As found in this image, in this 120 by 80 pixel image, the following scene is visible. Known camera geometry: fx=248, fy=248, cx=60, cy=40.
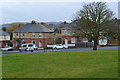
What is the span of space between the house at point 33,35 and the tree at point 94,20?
100 feet

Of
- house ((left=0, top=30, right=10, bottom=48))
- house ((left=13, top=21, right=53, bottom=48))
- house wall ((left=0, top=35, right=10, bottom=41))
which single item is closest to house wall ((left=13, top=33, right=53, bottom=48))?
house ((left=13, top=21, right=53, bottom=48))

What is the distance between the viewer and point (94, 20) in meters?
42.5

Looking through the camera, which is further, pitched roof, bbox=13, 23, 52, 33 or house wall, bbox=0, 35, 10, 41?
house wall, bbox=0, 35, 10, 41

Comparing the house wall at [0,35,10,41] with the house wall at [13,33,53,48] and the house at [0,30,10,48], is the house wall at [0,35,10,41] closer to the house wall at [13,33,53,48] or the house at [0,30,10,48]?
the house at [0,30,10,48]

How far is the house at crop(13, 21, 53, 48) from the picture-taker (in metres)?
73.3

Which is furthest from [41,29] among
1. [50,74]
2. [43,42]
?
[50,74]

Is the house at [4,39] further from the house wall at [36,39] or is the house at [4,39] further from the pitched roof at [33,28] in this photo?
the pitched roof at [33,28]

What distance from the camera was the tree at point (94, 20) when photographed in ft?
137

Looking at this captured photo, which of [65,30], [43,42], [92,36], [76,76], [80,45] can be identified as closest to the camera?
[76,76]

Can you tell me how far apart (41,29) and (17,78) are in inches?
2466

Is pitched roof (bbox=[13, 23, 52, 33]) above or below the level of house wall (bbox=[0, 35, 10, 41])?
above

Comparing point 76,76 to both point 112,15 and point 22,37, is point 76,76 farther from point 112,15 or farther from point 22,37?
point 22,37

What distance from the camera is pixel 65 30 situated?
267ft

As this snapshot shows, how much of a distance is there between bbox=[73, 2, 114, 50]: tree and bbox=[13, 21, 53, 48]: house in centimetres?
3061
